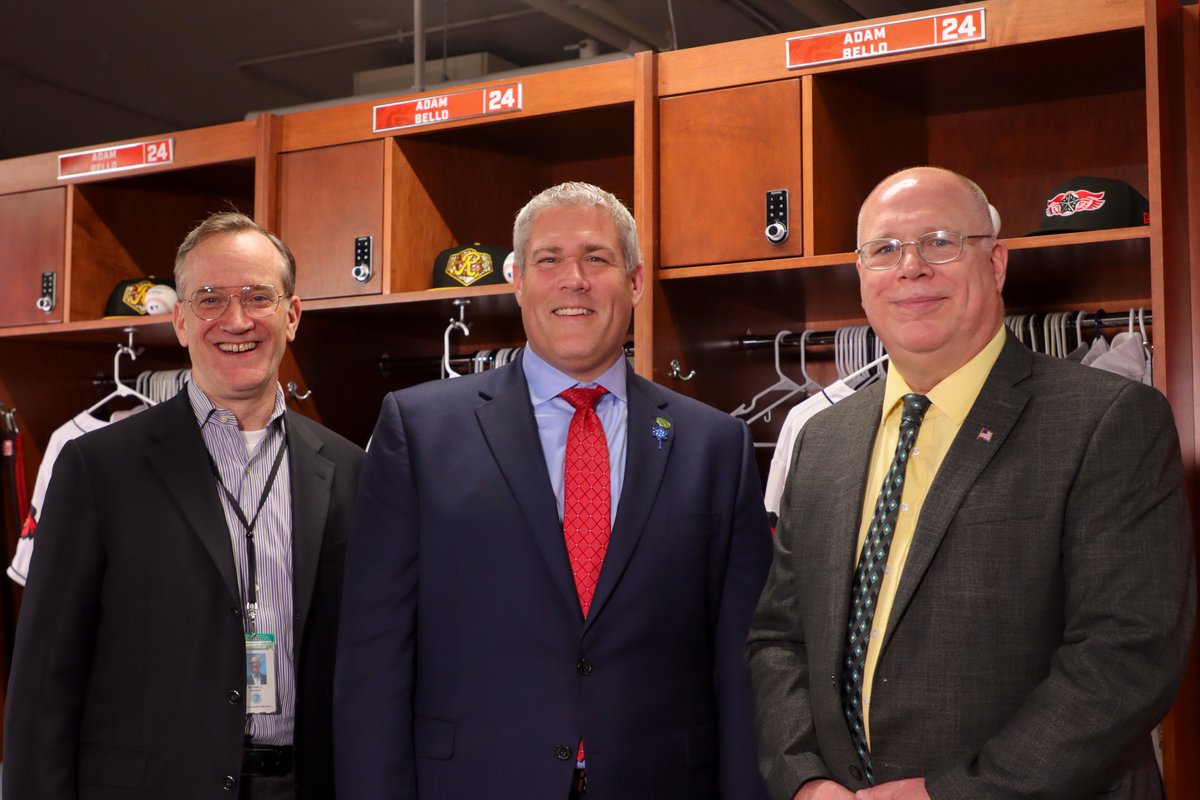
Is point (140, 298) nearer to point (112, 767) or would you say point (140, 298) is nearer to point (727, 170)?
point (727, 170)

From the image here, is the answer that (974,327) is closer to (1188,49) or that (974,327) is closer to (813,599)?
(813,599)

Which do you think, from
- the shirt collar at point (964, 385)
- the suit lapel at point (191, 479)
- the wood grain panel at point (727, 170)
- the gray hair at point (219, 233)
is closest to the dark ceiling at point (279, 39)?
the wood grain panel at point (727, 170)

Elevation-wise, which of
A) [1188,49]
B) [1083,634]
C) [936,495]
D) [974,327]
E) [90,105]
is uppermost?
[90,105]

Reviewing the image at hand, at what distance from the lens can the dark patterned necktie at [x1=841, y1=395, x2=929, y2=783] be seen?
1984 mm

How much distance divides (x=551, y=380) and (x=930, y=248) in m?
0.74

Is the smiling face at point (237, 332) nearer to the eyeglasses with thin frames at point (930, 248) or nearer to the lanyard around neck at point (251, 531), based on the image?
the lanyard around neck at point (251, 531)

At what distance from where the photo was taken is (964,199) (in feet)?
6.76

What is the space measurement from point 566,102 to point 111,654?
2.16 m

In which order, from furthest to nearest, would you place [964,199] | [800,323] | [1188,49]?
[800,323]
[1188,49]
[964,199]

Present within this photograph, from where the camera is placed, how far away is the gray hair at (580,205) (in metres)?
2.32

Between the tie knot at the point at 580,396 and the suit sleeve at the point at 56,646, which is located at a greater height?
Result: the tie knot at the point at 580,396

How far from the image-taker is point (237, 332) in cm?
255

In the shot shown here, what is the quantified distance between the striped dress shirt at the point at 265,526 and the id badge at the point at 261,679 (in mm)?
18

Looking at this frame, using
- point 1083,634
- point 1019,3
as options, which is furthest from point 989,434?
point 1019,3
